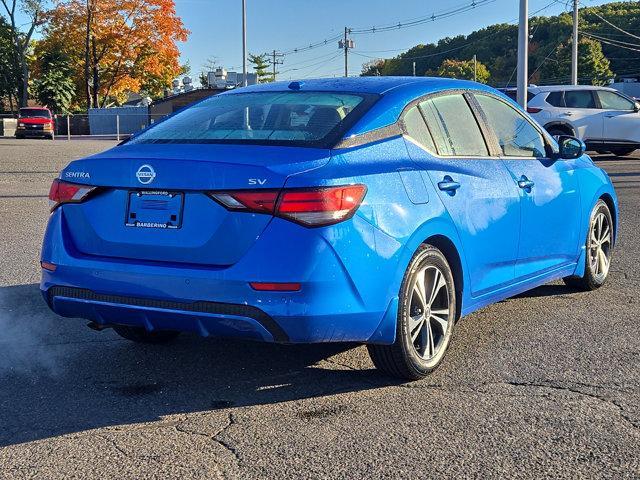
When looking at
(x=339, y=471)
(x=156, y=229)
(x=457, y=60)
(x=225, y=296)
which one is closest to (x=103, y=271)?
(x=156, y=229)

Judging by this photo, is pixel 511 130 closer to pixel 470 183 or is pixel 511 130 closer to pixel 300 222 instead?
pixel 470 183

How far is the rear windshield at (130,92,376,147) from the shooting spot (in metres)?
4.11

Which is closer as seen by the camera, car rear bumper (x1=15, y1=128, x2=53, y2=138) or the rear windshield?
the rear windshield

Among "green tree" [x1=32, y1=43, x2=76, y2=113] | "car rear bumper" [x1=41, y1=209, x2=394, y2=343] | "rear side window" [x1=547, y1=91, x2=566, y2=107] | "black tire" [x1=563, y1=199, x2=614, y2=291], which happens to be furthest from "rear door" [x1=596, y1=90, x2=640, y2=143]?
"green tree" [x1=32, y1=43, x2=76, y2=113]

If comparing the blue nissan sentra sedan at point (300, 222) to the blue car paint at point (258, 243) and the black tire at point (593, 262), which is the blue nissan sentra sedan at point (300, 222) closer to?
the blue car paint at point (258, 243)

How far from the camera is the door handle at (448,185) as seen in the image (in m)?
4.37

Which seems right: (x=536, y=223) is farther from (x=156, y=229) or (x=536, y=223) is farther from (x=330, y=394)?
(x=156, y=229)

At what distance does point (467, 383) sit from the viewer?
168 inches

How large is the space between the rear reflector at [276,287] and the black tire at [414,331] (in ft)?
2.15

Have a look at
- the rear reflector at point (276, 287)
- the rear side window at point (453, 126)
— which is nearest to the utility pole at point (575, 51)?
the rear side window at point (453, 126)

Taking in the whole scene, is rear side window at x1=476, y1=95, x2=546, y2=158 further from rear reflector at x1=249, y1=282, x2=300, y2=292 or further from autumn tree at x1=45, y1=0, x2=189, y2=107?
autumn tree at x1=45, y1=0, x2=189, y2=107

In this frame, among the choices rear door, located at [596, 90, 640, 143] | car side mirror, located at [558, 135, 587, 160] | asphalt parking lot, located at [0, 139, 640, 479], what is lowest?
asphalt parking lot, located at [0, 139, 640, 479]

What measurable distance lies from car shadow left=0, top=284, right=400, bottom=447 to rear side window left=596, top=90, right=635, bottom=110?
16933mm

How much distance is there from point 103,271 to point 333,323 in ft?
3.70
